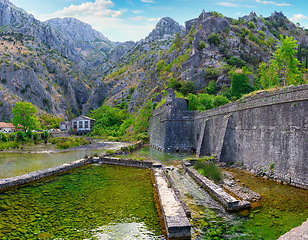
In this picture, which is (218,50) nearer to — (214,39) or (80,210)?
(214,39)

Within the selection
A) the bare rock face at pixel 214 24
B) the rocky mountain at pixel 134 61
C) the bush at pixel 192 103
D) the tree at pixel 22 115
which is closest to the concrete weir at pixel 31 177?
the bush at pixel 192 103

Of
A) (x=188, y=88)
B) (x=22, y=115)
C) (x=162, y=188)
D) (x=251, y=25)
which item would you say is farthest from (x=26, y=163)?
(x=251, y=25)

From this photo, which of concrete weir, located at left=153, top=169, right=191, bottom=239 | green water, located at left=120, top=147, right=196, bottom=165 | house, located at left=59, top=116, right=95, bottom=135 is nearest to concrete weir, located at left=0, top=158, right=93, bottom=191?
green water, located at left=120, top=147, right=196, bottom=165

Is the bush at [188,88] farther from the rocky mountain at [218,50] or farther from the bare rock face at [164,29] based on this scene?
the bare rock face at [164,29]

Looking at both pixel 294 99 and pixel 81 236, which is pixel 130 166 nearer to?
pixel 81 236

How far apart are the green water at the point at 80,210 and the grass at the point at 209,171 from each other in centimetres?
428

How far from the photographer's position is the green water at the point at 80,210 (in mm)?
6766

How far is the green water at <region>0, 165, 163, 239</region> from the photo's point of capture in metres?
6.77

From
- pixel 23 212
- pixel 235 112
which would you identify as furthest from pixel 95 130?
pixel 23 212

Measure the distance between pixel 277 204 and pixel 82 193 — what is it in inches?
383

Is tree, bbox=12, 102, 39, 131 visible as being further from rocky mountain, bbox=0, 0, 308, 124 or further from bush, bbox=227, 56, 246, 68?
bush, bbox=227, 56, 246, 68

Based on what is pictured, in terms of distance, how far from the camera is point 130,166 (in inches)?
730

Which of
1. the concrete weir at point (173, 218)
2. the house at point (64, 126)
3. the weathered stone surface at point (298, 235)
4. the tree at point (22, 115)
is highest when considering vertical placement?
the tree at point (22, 115)

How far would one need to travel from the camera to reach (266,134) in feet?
44.3
